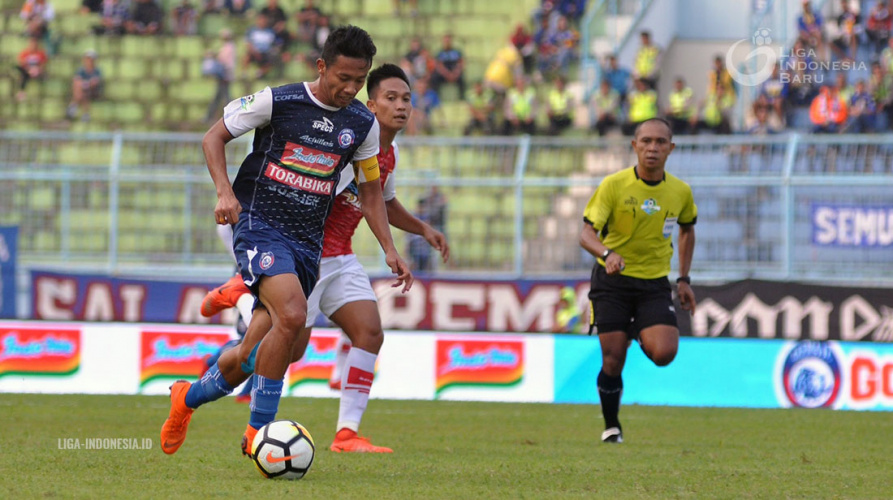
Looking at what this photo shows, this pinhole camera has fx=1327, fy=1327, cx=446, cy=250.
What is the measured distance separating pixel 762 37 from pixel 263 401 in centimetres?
1784

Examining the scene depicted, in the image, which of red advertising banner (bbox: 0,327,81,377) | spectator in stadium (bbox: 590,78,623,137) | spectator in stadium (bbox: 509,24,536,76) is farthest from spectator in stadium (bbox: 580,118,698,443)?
spectator in stadium (bbox: 509,24,536,76)

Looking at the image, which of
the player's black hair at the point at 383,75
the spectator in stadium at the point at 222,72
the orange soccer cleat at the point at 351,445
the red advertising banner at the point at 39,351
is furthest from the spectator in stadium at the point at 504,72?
the orange soccer cleat at the point at 351,445

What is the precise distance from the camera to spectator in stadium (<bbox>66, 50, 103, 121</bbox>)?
2330cm

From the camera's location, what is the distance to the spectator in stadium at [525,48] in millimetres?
22781

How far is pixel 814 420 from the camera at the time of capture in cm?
1133

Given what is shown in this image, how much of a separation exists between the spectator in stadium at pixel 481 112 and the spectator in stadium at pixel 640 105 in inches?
83.0

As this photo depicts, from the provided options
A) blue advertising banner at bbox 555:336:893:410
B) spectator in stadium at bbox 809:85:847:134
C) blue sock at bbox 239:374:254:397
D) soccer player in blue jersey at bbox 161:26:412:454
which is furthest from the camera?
spectator in stadium at bbox 809:85:847:134

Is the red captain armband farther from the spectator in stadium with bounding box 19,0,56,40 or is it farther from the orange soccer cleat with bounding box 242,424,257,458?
the spectator in stadium with bounding box 19,0,56,40

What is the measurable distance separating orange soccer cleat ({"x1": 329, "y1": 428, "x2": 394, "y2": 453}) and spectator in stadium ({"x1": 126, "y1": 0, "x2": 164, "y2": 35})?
18.1 metres

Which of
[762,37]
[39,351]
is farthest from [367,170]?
[762,37]

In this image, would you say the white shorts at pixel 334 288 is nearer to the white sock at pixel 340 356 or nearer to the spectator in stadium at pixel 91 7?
the white sock at pixel 340 356

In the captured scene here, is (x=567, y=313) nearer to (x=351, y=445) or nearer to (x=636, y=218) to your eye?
(x=636, y=218)

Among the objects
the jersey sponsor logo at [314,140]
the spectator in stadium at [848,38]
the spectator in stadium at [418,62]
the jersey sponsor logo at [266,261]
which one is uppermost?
the spectator in stadium at [848,38]

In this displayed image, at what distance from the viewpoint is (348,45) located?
645 centimetres
